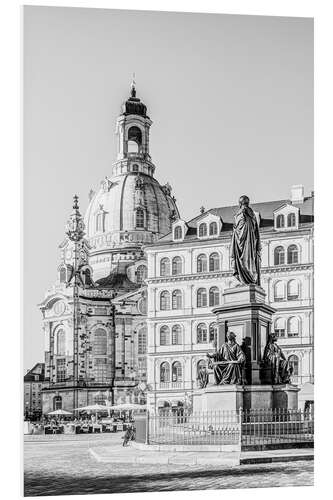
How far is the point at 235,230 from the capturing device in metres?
18.1

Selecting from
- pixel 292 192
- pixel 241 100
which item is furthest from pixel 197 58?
pixel 292 192

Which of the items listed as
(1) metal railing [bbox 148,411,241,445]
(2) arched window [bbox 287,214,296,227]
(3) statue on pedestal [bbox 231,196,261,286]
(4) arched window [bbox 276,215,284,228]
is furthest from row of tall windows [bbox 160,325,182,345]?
(1) metal railing [bbox 148,411,241,445]

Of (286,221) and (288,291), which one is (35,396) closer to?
(288,291)

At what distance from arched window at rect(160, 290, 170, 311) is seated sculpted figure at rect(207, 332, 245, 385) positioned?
19.8 m

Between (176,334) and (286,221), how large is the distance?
6.28 m

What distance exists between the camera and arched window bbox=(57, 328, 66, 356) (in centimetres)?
4497

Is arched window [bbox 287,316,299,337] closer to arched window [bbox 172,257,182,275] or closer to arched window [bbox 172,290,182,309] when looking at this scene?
arched window [bbox 172,290,182,309]

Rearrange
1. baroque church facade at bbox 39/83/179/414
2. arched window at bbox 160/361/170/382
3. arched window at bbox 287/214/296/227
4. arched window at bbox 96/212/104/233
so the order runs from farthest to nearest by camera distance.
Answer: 1. arched window at bbox 160/361/170/382
2. baroque church facade at bbox 39/83/179/414
3. arched window at bbox 287/214/296/227
4. arched window at bbox 96/212/104/233

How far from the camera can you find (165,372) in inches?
1458

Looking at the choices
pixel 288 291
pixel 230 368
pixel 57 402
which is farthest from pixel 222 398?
pixel 57 402

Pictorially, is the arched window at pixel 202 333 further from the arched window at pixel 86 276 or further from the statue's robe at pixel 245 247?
the statue's robe at pixel 245 247

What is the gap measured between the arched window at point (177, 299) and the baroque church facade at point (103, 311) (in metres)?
2.39

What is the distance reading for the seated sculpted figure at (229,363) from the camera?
57.1 ft
